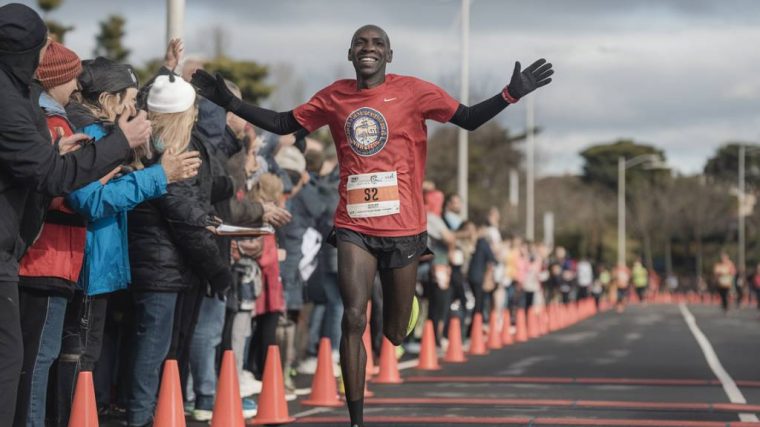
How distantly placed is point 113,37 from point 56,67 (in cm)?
5741

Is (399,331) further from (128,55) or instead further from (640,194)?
(640,194)

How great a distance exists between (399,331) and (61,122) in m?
2.28

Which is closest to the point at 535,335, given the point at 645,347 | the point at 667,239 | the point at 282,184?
the point at 645,347

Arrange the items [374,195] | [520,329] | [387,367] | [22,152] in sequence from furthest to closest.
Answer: [520,329] → [387,367] → [374,195] → [22,152]

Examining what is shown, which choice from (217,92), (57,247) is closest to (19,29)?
(57,247)

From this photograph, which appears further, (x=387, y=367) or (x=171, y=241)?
(x=387, y=367)

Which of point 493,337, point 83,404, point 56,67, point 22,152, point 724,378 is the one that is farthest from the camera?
point 493,337

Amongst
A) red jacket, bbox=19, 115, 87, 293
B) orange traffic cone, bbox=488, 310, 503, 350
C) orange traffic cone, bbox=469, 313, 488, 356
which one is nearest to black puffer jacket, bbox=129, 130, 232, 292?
red jacket, bbox=19, 115, 87, 293

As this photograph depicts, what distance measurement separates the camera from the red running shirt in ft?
25.6

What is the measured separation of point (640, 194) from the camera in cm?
10019

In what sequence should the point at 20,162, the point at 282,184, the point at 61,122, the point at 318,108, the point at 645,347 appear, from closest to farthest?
the point at 20,162, the point at 61,122, the point at 318,108, the point at 282,184, the point at 645,347

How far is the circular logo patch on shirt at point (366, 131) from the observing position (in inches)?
307

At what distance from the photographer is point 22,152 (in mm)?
5344

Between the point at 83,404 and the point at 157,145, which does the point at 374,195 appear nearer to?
the point at 157,145
